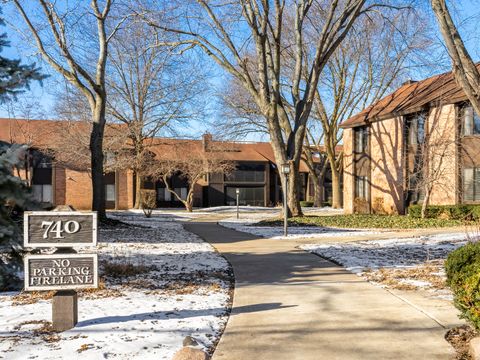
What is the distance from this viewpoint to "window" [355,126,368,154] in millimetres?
32162

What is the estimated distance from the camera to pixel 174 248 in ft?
42.3

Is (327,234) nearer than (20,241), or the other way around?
(20,241)

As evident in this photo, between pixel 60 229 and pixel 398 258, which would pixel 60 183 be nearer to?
pixel 398 258

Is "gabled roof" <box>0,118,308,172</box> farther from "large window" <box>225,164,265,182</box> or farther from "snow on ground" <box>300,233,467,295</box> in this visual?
"snow on ground" <box>300,233,467,295</box>

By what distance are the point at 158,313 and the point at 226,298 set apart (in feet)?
4.28

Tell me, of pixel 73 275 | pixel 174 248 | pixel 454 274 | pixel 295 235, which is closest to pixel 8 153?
pixel 73 275

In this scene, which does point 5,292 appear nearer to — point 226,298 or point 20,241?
point 20,241

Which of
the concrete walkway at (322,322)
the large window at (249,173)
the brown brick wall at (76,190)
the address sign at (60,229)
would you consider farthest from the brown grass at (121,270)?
the large window at (249,173)

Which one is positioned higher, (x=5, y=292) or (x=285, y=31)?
(x=285, y=31)

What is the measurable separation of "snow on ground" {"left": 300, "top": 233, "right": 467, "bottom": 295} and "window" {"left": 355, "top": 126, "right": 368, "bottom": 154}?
17.5m

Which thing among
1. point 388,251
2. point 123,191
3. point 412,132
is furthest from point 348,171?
point 123,191

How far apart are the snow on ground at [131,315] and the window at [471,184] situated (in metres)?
18.7

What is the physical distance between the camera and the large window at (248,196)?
53.6 m

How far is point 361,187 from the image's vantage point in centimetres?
3259
